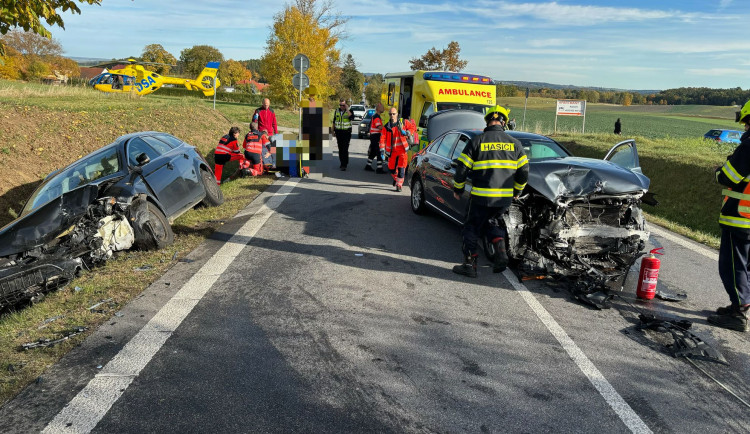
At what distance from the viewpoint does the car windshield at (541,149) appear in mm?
7113

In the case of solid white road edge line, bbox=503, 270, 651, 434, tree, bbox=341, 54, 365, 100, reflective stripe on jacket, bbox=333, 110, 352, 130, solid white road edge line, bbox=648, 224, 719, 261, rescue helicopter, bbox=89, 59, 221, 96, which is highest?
tree, bbox=341, 54, 365, 100

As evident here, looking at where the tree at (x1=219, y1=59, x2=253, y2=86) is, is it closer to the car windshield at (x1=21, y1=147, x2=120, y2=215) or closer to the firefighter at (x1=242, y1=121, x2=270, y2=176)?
the firefighter at (x1=242, y1=121, x2=270, y2=176)

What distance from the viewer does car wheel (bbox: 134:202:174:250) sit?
6281 mm

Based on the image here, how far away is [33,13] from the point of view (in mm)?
5836

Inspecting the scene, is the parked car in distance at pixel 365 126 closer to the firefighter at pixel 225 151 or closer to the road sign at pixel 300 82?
the road sign at pixel 300 82

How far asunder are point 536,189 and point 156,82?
37118 millimetres

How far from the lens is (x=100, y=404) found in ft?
10.5

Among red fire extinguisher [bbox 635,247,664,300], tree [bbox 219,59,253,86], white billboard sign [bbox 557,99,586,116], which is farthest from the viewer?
tree [bbox 219,59,253,86]

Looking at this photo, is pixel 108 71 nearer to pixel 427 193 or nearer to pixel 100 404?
pixel 427 193

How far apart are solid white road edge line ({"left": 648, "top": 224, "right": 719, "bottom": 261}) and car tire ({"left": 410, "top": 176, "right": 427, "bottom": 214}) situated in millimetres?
3899

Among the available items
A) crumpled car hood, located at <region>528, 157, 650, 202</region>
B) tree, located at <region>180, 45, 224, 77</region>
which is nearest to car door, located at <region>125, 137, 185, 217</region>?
crumpled car hood, located at <region>528, 157, 650, 202</region>

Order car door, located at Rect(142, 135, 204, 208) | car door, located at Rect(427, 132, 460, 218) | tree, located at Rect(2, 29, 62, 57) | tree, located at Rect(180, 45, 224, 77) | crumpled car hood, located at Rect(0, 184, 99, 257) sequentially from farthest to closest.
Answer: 1. tree, located at Rect(180, 45, 224, 77)
2. tree, located at Rect(2, 29, 62, 57)
3. car door, located at Rect(142, 135, 204, 208)
4. car door, located at Rect(427, 132, 460, 218)
5. crumpled car hood, located at Rect(0, 184, 99, 257)

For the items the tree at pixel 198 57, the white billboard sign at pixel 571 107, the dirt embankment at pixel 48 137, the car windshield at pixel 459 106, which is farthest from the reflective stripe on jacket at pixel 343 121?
the tree at pixel 198 57

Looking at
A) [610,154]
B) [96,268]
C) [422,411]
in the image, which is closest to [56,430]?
[422,411]
